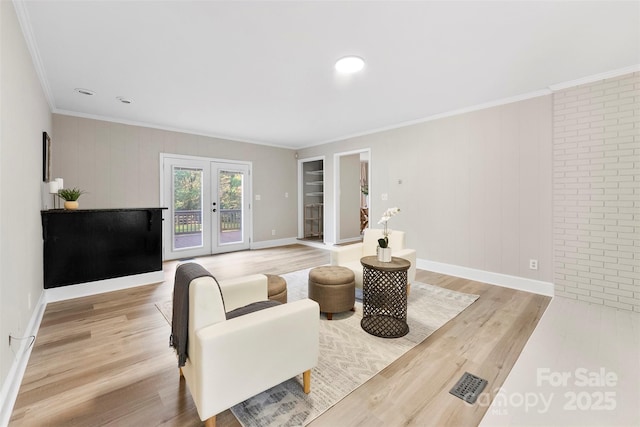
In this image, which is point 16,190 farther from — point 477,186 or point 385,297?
point 477,186

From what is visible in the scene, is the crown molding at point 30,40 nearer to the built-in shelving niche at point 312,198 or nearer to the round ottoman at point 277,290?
the round ottoman at point 277,290

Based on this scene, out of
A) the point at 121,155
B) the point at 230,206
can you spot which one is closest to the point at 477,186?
the point at 230,206

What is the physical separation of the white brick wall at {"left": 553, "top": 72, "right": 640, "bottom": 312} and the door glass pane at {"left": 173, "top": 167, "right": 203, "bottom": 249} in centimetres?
597

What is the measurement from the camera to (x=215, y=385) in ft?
4.36

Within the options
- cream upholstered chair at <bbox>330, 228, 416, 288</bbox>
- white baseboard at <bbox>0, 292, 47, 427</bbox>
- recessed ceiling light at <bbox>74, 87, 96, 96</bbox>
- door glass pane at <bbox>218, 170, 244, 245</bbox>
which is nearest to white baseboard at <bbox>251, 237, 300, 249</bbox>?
door glass pane at <bbox>218, 170, 244, 245</bbox>

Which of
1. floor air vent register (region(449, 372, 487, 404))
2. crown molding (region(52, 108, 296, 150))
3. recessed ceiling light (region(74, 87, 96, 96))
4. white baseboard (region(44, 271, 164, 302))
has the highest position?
crown molding (region(52, 108, 296, 150))

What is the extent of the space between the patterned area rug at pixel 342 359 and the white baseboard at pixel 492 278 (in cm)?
75

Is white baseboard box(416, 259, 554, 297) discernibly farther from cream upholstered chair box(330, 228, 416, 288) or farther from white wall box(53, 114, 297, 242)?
white wall box(53, 114, 297, 242)

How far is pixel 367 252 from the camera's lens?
368 centimetres

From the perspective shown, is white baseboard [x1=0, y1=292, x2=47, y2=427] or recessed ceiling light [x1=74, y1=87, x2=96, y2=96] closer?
white baseboard [x1=0, y1=292, x2=47, y2=427]

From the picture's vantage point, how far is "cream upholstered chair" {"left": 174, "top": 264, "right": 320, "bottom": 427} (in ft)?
4.31

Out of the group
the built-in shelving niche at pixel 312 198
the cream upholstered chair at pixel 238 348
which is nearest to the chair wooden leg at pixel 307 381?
the cream upholstered chair at pixel 238 348

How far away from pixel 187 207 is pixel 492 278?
5569mm

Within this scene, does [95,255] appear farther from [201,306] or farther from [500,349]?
[500,349]
